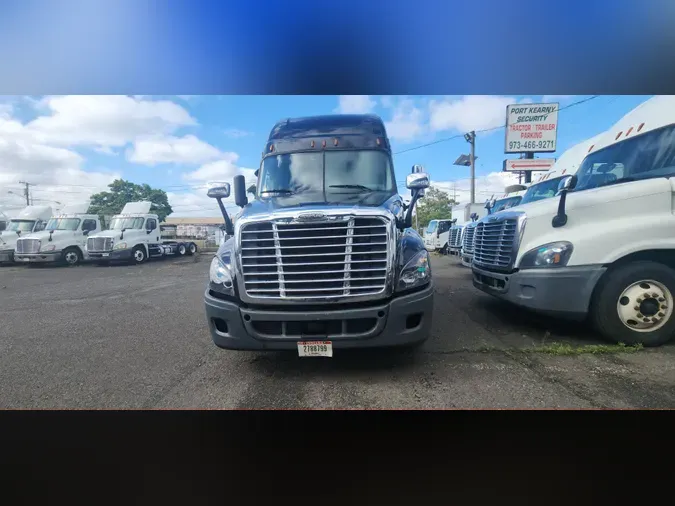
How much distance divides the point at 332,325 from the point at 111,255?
3680 mm

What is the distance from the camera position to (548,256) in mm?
2453

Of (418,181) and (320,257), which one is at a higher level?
(418,181)

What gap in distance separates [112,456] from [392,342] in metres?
1.85

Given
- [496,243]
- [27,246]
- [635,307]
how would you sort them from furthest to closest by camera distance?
[27,246] < [496,243] < [635,307]

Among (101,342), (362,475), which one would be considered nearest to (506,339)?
(362,475)

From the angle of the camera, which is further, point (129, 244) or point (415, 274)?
point (129, 244)

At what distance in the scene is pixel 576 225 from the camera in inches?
90.4

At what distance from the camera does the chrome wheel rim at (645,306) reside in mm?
2205

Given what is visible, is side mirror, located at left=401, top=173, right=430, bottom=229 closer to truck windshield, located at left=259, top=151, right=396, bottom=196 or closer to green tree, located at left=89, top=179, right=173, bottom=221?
truck windshield, located at left=259, top=151, right=396, bottom=196

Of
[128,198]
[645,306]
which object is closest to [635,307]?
[645,306]

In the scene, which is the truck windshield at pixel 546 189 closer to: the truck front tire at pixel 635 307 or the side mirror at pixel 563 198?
the side mirror at pixel 563 198

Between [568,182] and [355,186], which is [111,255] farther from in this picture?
[568,182]

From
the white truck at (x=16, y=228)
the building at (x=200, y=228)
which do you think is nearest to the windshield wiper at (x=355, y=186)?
the building at (x=200, y=228)

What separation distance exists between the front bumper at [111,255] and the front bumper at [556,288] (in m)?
4.43
